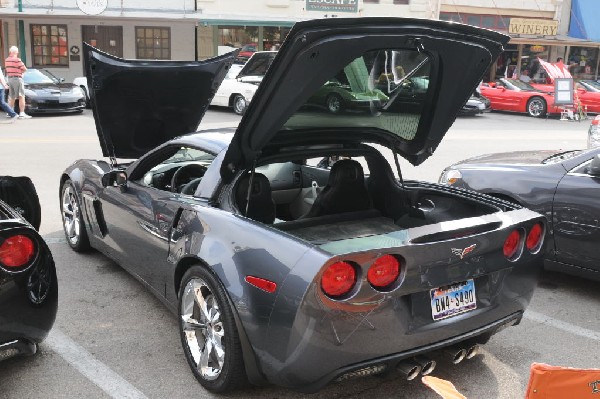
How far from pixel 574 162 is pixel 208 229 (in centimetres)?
325

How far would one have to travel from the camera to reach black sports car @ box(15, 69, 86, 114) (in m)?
16.4

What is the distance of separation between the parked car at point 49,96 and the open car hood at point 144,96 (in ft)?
39.5

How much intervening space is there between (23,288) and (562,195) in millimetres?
3918

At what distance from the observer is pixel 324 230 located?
407cm

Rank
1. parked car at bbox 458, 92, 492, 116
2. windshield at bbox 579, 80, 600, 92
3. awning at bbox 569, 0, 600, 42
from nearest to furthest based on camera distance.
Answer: parked car at bbox 458, 92, 492, 116
windshield at bbox 579, 80, 600, 92
awning at bbox 569, 0, 600, 42

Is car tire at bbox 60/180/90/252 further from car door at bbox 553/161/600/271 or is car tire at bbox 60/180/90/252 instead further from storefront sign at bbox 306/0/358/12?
storefront sign at bbox 306/0/358/12

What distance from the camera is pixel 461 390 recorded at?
351cm

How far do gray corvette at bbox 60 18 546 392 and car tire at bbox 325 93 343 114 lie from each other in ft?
0.25

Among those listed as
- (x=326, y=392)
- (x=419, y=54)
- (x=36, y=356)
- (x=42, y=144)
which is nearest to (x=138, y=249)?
(x=36, y=356)

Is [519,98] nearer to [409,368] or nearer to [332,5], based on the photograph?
[332,5]

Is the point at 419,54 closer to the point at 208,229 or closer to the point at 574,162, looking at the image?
the point at 208,229

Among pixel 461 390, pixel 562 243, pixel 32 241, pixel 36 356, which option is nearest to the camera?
pixel 32 241

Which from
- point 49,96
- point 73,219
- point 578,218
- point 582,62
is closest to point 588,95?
point 582,62

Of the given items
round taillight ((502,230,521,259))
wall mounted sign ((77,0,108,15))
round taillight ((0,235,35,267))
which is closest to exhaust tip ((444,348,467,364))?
round taillight ((502,230,521,259))
